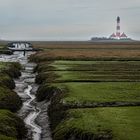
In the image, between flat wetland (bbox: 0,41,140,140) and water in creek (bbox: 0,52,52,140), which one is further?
water in creek (bbox: 0,52,52,140)

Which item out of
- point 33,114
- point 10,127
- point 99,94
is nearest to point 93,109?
point 99,94

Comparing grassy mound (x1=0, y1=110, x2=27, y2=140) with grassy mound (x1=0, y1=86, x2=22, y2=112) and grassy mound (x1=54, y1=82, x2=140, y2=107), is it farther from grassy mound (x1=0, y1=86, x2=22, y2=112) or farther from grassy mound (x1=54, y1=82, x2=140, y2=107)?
grassy mound (x1=54, y1=82, x2=140, y2=107)

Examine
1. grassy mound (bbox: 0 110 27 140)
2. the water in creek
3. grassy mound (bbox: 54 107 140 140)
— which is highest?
grassy mound (bbox: 54 107 140 140)

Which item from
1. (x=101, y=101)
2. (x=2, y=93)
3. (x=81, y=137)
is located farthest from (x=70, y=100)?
(x=81, y=137)

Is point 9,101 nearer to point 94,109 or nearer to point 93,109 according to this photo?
point 93,109

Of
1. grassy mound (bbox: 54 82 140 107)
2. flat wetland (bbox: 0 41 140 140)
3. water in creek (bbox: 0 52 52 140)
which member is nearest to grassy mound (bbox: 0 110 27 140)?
flat wetland (bbox: 0 41 140 140)

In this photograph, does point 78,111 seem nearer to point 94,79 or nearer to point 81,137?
point 81,137

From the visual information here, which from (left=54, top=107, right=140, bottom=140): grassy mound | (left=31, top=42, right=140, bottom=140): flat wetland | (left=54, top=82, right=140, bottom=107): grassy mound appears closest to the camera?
(left=54, top=107, right=140, bottom=140): grassy mound
